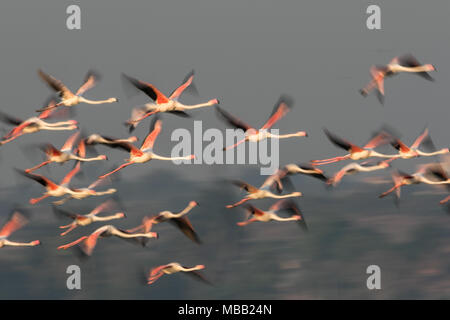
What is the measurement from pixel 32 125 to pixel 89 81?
39.2 inches

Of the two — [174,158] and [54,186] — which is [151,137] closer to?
[174,158]

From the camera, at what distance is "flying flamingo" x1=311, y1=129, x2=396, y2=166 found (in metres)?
13.7

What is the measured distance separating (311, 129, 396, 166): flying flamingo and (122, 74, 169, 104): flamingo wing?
211 cm

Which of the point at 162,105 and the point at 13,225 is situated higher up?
the point at 162,105

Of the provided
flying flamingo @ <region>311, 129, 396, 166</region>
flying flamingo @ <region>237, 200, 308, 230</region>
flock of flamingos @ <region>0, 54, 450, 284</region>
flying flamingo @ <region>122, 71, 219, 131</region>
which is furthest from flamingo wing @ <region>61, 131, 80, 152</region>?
flying flamingo @ <region>311, 129, 396, 166</region>

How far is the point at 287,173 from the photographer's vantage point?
15516 mm

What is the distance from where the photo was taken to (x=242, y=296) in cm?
3775

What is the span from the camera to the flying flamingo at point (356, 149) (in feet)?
45.1

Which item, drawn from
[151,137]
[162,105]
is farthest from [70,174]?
[162,105]

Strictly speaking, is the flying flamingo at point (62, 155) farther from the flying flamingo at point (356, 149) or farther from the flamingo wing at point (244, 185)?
the flying flamingo at point (356, 149)
